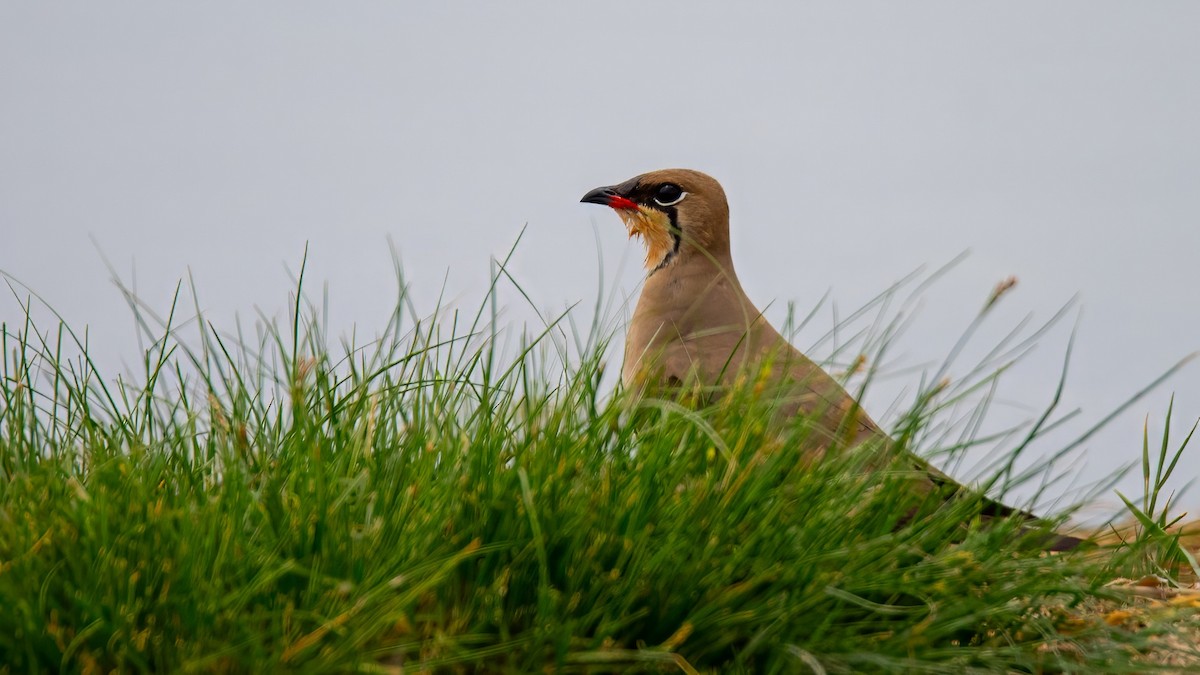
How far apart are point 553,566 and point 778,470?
646mm

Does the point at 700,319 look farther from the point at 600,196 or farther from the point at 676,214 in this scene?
the point at 600,196

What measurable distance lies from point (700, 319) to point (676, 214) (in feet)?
2.39

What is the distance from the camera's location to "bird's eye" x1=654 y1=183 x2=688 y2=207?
5.68m

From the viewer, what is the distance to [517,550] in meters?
2.99

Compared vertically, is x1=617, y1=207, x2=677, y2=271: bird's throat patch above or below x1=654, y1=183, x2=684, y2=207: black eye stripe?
below

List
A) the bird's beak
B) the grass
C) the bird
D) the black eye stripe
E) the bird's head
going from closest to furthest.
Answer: the grass
the bird
the bird's head
the black eye stripe
the bird's beak

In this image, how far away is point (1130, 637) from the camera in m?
3.33

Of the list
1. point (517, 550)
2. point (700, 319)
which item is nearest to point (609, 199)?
point (700, 319)

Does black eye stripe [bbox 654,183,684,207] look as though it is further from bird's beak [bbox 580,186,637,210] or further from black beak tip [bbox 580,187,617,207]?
black beak tip [bbox 580,187,617,207]

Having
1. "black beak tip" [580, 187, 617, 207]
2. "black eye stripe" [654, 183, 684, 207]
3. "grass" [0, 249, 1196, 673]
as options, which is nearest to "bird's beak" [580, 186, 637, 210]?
"black beak tip" [580, 187, 617, 207]

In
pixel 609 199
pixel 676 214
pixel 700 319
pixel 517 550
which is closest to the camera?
pixel 517 550

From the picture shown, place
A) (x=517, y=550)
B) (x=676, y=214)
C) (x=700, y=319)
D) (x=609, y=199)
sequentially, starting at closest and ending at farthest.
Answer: (x=517, y=550)
(x=700, y=319)
(x=676, y=214)
(x=609, y=199)

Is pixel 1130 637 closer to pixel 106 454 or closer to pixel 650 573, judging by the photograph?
pixel 650 573

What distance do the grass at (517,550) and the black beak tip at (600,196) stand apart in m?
2.26
